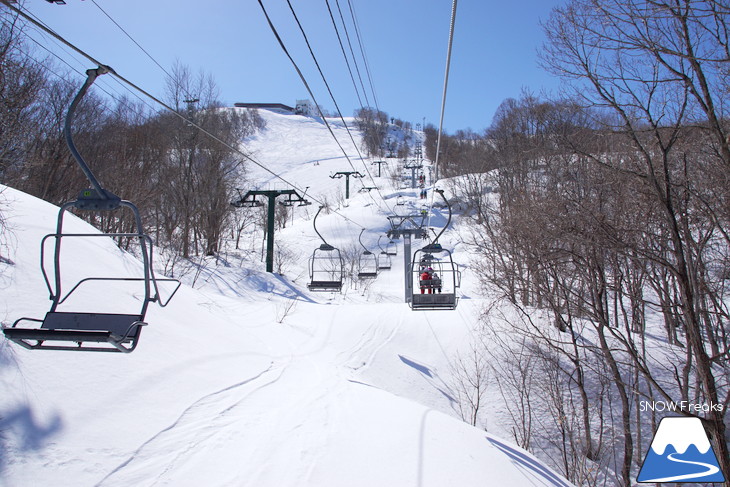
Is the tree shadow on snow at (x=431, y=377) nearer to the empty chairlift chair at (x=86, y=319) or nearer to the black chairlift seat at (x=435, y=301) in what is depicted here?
the black chairlift seat at (x=435, y=301)

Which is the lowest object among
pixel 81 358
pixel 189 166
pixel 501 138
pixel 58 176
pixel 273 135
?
pixel 81 358

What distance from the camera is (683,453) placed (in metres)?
8.23

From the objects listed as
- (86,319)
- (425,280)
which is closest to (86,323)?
(86,319)

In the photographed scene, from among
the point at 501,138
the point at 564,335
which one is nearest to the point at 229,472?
the point at 564,335

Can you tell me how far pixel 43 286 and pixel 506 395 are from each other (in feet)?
47.4

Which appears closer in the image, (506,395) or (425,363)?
(506,395)

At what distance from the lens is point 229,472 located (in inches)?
199

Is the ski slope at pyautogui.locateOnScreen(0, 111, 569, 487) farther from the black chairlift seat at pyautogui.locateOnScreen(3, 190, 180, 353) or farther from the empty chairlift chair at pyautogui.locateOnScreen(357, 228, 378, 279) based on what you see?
the empty chairlift chair at pyautogui.locateOnScreen(357, 228, 378, 279)

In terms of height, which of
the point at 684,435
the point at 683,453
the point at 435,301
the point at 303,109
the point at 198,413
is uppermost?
the point at 303,109

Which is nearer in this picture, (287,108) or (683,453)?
(683,453)

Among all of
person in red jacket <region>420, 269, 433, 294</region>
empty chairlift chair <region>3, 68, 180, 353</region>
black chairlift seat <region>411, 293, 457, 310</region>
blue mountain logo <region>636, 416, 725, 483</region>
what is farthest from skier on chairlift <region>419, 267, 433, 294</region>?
empty chairlift chair <region>3, 68, 180, 353</region>

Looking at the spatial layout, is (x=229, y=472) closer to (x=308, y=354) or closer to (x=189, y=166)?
(x=308, y=354)

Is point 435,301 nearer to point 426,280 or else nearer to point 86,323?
point 426,280

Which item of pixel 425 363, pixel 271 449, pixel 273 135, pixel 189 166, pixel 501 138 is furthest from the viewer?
pixel 273 135
